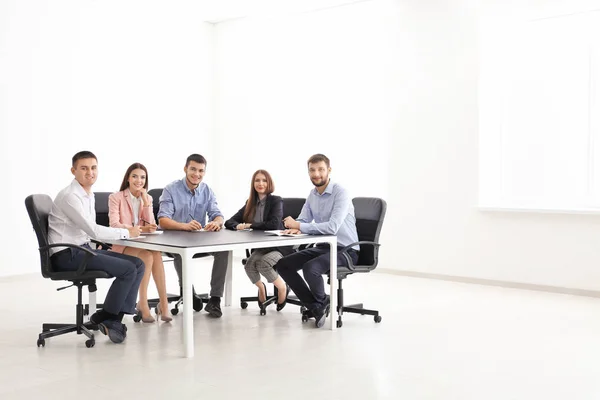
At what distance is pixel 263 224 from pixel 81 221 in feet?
5.09

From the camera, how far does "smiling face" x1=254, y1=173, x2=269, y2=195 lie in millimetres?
5809


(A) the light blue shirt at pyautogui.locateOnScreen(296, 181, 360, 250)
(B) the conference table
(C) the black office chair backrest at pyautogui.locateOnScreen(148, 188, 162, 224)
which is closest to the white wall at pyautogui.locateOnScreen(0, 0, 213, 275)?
(C) the black office chair backrest at pyautogui.locateOnScreen(148, 188, 162, 224)

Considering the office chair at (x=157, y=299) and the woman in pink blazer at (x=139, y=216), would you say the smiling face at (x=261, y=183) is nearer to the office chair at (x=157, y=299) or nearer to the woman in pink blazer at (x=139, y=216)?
the office chair at (x=157, y=299)

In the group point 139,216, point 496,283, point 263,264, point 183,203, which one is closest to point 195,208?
point 183,203

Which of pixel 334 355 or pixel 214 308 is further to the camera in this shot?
pixel 214 308

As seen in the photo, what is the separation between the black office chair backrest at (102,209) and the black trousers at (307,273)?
151 cm

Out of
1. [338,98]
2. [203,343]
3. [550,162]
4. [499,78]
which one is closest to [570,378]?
Answer: [203,343]

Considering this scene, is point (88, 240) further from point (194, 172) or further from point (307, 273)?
point (307, 273)

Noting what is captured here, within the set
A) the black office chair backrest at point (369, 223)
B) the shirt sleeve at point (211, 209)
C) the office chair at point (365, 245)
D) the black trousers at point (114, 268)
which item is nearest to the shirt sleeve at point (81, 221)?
the black trousers at point (114, 268)

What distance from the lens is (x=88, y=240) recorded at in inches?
196

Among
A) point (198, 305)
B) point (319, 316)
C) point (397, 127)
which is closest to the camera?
point (319, 316)

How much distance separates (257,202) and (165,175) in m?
3.67

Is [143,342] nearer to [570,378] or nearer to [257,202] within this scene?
[257,202]

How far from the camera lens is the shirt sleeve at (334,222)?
17.3 feet
